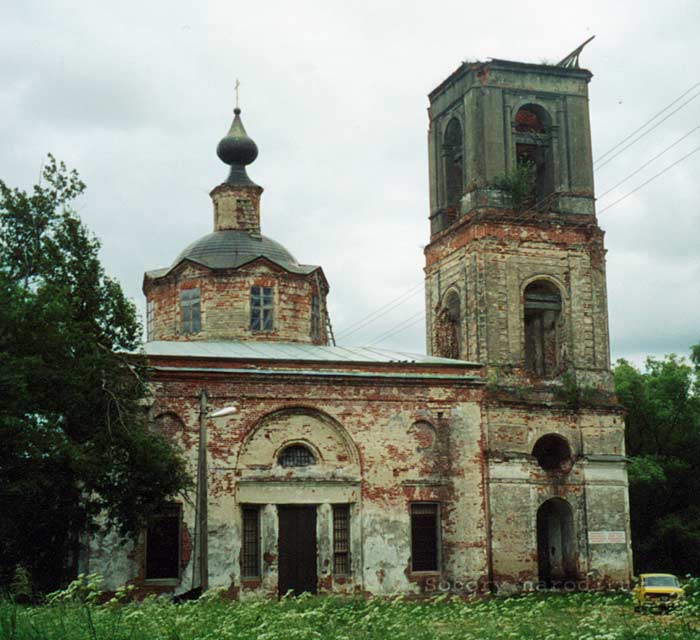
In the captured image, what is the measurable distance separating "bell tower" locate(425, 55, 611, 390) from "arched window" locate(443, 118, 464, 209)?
0.82 feet

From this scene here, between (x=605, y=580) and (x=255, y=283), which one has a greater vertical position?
(x=255, y=283)

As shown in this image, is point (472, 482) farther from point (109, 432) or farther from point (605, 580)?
point (109, 432)

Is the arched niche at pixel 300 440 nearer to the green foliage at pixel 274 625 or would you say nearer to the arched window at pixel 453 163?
the green foliage at pixel 274 625

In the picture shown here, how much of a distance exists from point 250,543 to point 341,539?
2.17 metres

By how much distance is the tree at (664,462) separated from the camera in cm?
3431

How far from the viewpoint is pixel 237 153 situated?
105 ft

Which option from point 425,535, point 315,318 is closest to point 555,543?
point 425,535

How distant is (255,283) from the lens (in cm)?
2966

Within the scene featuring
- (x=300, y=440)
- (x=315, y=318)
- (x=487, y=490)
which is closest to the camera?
(x=300, y=440)

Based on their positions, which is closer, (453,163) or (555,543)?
(555,543)

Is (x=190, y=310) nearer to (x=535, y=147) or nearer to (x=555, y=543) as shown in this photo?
(x=535, y=147)

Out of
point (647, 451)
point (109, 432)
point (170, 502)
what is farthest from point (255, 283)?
point (647, 451)

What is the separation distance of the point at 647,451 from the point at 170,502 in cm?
2012

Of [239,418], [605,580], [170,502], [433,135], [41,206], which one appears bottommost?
[605,580]
